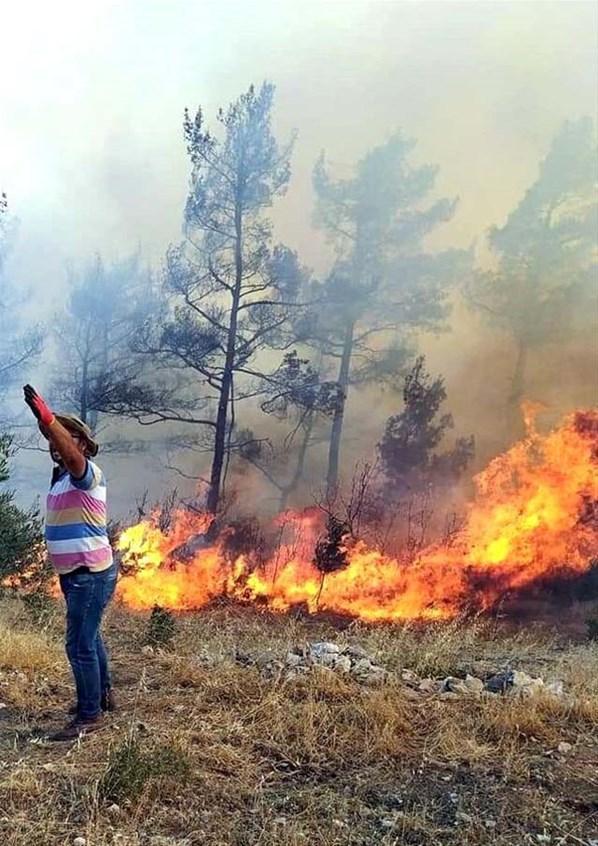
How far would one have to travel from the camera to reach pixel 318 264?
1959 cm

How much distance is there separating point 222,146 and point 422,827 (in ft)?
56.9

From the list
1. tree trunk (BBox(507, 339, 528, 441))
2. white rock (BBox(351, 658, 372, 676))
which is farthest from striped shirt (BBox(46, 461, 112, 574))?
tree trunk (BBox(507, 339, 528, 441))

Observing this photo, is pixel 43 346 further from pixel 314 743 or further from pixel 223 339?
pixel 314 743

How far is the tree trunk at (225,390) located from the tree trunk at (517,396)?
6982 millimetres

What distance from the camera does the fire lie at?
13.2 meters

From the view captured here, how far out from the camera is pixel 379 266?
19.6 metres

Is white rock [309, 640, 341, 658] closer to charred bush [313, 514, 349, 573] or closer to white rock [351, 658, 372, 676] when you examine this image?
white rock [351, 658, 372, 676]

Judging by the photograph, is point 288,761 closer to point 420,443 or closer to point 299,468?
point 420,443

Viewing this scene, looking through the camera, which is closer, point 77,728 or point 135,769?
point 135,769

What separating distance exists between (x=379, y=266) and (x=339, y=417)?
460cm

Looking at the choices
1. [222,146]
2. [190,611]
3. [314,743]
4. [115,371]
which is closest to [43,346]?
[115,371]

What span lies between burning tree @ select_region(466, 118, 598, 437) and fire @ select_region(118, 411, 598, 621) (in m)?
4.48

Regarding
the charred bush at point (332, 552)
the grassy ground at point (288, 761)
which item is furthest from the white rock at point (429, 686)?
the charred bush at point (332, 552)

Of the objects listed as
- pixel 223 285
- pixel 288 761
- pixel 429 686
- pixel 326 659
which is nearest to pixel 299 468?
pixel 223 285
